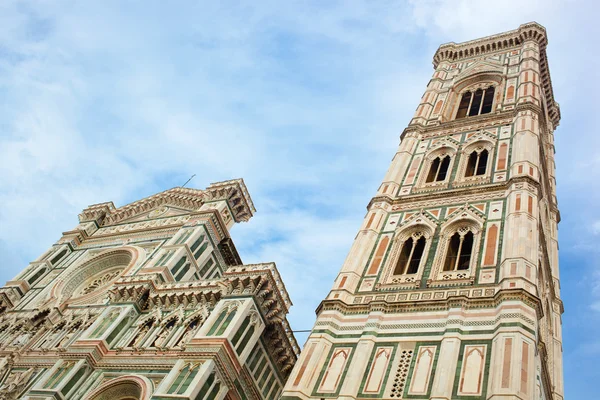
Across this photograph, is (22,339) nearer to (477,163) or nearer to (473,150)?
(477,163)

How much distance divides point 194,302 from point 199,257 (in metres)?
4.99

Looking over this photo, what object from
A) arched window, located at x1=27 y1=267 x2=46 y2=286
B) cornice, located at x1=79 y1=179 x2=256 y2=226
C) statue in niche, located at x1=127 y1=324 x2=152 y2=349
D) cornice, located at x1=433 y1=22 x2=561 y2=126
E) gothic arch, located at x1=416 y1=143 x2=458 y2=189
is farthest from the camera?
cornice, located at x1=433 y1=22 x2=561 y2=126

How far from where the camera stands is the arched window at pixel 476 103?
2888 cm

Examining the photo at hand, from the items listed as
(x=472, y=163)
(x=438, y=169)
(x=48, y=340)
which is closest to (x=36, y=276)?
(x=48, y=340)

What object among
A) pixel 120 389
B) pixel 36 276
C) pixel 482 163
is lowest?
pixel 120 389

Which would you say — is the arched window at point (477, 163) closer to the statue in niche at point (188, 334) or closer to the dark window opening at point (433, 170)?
the dark window opening at point (433, 170)

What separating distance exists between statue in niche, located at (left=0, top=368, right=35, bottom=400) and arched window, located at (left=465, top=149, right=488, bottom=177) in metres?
17.0

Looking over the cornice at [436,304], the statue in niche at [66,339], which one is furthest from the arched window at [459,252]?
the statue in niche at [66,339]

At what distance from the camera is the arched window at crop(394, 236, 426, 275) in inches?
728

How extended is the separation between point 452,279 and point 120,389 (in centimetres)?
1031

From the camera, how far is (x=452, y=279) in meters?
16.8

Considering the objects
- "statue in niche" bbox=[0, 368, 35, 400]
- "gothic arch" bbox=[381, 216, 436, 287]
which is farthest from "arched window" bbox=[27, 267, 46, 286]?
"gothic arch" bbox=[381, 216, 436, 287]

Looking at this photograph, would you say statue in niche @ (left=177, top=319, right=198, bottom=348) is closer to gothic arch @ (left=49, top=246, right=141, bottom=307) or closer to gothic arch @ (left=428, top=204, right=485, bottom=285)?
gothic arch @ (left=49, top=246, right=141, bottom=307)

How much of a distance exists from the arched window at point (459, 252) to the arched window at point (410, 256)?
86cm
